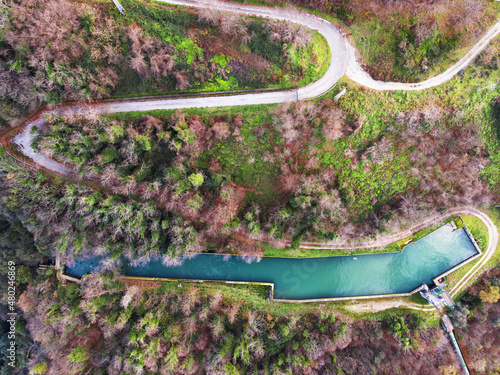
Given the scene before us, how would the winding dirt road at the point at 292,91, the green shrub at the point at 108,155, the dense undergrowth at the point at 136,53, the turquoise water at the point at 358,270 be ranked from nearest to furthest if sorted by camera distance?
the dense undergrowth at the point at 136,53
the green shrub at the point at 108,155
the winding dirt road at the point at 292,91
the turquoise water at the point at 358,270

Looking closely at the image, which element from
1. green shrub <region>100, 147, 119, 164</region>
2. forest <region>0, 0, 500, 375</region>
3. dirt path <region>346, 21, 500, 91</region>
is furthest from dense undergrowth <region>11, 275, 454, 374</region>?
dirt path <region>346, 21, 500, 91</region>

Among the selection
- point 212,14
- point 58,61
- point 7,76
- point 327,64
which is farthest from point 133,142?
point 327,64

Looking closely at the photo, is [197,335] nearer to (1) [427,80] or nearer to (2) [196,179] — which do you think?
(2) [196,179]

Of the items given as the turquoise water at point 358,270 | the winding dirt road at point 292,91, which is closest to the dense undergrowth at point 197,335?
the turquoise water at point 358,270

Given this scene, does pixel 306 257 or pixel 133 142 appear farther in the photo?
pixel 306 257

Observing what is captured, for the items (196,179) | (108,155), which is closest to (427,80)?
(196,179)

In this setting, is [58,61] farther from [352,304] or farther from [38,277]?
[352,304]

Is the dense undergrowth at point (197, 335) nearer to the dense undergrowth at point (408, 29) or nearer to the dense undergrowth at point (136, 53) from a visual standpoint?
the dense undergrowth at point (136, 53)
